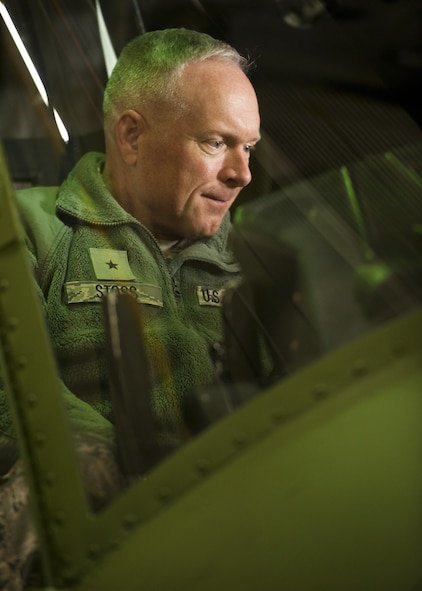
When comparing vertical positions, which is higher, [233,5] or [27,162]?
[233,5]

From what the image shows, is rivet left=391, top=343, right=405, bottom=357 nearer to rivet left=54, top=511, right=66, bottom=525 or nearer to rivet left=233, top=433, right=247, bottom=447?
rivet left=233, top=433, right=247, bottom=447

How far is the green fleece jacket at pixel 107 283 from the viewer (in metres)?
1.57

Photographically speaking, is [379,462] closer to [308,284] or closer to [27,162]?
[308,284]

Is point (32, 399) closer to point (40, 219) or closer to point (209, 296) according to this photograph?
point (209, 296)

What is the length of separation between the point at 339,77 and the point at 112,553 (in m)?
1.05

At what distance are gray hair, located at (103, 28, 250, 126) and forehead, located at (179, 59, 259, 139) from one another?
20 mm

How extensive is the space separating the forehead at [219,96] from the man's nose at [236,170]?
5 cm

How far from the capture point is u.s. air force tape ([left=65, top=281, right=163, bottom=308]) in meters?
1.60

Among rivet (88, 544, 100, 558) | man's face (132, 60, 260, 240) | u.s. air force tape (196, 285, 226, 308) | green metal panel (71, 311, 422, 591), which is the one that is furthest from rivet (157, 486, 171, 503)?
man's face (132, 60, 260, 240)

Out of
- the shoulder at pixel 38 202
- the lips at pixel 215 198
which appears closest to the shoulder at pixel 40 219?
the shoulder at pixel 38 202

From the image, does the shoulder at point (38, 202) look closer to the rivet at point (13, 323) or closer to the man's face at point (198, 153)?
the man's face at point (198, 153)

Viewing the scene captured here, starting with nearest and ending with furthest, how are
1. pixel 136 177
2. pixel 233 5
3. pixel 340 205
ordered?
pixel 340 205
pixel 233 5
pixel 136 177

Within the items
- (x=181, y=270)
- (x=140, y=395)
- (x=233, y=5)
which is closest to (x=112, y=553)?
(x=140, y=395)

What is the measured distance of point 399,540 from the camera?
102cm
